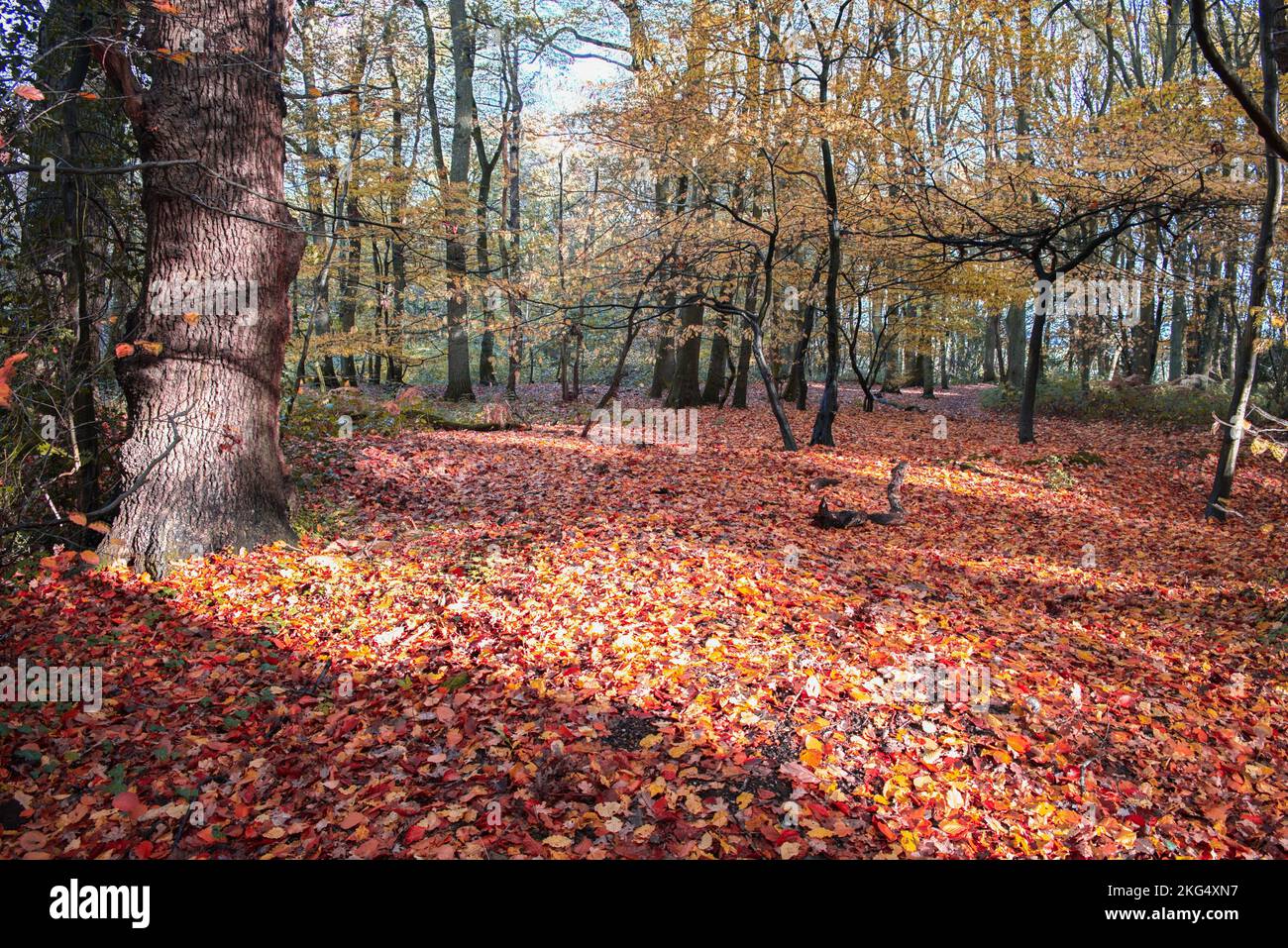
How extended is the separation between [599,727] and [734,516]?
3.98 metres

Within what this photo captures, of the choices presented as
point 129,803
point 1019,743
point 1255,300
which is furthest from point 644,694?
point 1255,300

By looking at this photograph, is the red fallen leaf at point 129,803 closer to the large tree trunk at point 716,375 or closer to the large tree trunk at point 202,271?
the large tree trunk at point 202,271

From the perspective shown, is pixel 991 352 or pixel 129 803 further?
pixel 991 352

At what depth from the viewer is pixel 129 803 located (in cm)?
296

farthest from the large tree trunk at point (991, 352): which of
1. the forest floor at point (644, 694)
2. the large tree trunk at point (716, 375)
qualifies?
the forest floor at point (644, 694)

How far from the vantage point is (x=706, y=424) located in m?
14.4

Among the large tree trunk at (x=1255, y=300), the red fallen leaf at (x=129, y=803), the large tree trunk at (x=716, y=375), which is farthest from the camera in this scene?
the large tree trunk at (x=716, y=375)

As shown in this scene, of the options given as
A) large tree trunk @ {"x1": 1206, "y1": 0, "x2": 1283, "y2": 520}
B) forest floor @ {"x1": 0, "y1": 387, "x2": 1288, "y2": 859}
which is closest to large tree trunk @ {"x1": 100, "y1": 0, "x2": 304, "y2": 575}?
forest floor @ {"x1": 0, "y1": 387, "x2": 1288, "y2": 859}

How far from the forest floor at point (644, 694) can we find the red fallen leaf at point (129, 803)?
18 millimetres

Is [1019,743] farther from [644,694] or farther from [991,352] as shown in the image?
[991,352]

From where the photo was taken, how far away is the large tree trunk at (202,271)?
4.97 meters

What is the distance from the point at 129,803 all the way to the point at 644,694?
8.35ft
